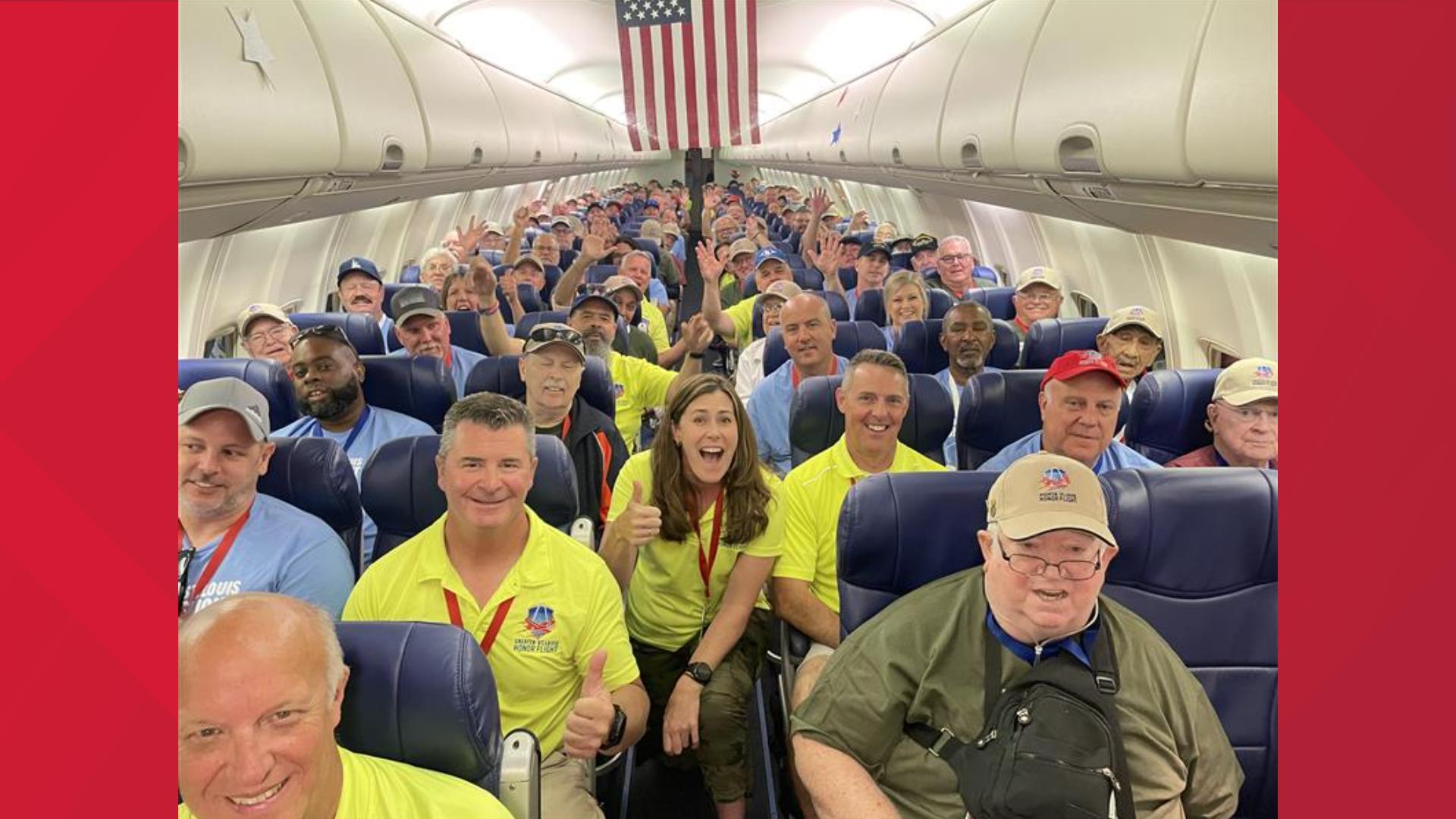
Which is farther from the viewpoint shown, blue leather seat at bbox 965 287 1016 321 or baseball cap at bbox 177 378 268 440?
blue leather seat at bbox 965 287 1016 321

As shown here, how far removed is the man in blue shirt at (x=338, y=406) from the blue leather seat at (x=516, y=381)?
1.80 feet

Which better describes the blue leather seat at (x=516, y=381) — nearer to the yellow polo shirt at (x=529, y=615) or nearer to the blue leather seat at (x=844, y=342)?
the blue leather seat at (x=844, y=342)

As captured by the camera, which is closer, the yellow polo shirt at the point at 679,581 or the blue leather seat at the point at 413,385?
the yellow polo shirt at the point at 679,581

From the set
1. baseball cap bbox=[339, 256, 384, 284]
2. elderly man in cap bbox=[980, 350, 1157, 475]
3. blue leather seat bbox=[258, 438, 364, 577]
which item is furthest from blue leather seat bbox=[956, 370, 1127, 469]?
baseball cap bbox=[339, 256, 384, 284]

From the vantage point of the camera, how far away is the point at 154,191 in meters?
0.49

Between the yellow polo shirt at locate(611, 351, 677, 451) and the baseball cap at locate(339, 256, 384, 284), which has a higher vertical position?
the baseball cap at locate(339, 256, 384, 284)

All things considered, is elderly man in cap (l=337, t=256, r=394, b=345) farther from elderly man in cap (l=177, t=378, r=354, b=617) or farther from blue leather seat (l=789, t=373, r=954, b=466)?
elderly man in cap (l=177, t=378, r=354, b=617)

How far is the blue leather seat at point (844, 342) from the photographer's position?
220 inches

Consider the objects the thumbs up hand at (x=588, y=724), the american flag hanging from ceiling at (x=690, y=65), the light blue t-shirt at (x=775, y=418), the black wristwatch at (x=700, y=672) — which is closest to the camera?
the thumbs up hand at (x=588, y=724)

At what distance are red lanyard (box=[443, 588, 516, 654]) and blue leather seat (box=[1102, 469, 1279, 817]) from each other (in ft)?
5.32

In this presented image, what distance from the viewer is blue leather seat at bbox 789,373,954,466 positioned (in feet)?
14.0

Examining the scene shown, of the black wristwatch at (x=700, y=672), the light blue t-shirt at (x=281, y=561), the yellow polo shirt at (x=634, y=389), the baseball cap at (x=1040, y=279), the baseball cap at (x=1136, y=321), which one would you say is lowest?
the black wristwatch at (x=700, y=672)

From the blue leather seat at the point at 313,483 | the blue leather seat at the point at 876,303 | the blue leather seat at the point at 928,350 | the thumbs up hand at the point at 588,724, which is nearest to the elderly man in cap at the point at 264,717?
the thumbs up hand at the point at 588,724

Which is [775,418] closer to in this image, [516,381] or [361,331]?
[516,381]
